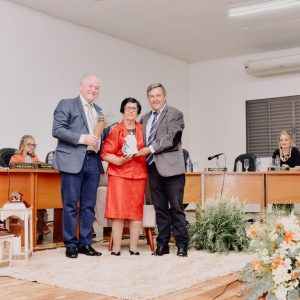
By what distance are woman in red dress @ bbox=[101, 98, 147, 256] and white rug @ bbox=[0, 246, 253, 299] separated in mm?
259

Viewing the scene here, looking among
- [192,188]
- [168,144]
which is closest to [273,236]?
[168,144]

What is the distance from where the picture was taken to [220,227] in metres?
4.30

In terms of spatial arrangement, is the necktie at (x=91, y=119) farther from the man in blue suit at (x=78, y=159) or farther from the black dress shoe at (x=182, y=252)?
the black dress shoe at (x=182, y=252)

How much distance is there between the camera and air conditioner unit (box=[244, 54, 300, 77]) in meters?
8.29

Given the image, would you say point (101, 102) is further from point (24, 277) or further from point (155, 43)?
point (24, 277)

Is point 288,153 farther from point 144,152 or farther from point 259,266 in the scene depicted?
point 259,266

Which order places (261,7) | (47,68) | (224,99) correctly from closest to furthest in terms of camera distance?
1. (261,7)
2. (47,68)
3. (224,99)

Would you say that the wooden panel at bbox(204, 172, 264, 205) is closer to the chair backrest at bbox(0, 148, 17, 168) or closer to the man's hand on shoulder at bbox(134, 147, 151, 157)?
the man's hand on shoulder at bbox(134, 147, 151, 157)

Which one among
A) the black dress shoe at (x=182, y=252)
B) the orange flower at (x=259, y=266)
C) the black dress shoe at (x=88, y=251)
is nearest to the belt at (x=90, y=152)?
the black dress shoe at (x=88, y=251)

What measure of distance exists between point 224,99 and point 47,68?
3741 mm

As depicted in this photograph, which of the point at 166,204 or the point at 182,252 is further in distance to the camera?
the point at 166,204

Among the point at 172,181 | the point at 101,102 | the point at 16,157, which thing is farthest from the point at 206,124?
the point at 172,181

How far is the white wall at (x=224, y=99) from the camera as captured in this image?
8.98m

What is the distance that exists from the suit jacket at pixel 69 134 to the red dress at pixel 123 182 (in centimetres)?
24
